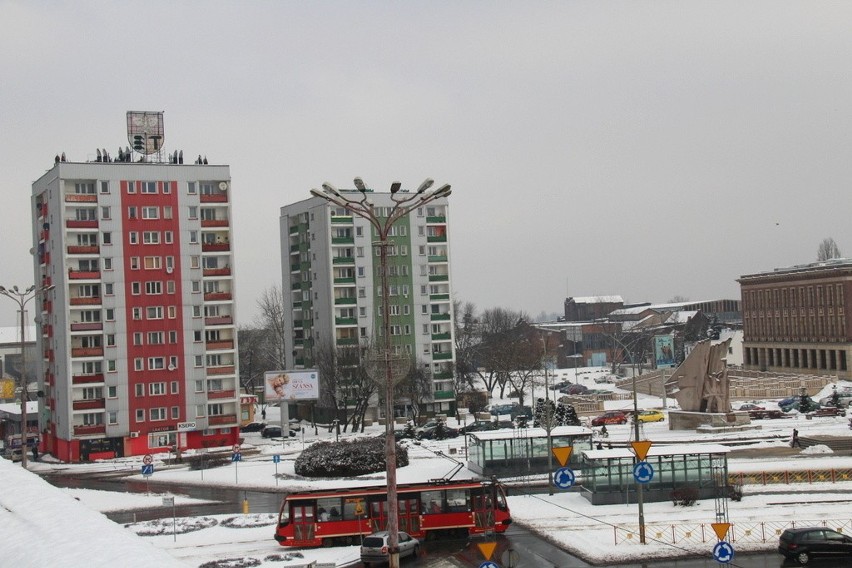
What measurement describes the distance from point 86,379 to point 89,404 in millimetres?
1965

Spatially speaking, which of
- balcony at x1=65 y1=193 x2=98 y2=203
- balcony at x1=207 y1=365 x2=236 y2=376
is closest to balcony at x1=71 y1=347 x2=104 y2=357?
balcony at x1=207 y1=365 x2=236 y2=376

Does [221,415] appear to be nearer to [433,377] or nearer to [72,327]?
[72,327]

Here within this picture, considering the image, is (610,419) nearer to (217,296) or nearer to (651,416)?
(651,416)

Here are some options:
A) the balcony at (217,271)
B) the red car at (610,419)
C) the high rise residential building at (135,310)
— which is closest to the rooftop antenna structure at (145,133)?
the high rise residential building at (135,310)

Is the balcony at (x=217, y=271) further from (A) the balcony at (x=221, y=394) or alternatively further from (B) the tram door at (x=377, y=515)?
(B) the tram door at (x=377, y=515)

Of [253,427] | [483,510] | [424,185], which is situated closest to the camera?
[424,185]

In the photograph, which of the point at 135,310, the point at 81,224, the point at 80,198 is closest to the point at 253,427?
the point at 135,310

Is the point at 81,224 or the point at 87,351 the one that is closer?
the point at 87,351

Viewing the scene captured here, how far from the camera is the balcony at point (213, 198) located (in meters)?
77.3

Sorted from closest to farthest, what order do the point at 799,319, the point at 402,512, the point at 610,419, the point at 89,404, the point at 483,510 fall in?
1. the point at 402,512
2. the point at 483,510
3. the point at 89,404
4. the point at 610,419
5. the point at 799,319

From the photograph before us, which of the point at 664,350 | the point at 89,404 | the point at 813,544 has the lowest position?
the point at 813,544

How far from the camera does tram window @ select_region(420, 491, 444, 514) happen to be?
35062mm

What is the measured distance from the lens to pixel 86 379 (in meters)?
73.6

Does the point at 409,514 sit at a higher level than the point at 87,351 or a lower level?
lower
